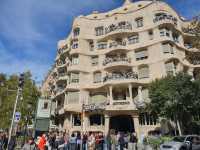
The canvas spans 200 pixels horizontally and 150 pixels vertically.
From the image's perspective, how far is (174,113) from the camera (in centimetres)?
2520

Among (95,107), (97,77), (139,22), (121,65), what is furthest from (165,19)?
(95,107)

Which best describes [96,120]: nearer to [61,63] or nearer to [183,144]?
[61,63]

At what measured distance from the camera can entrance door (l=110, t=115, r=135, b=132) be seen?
34059 mm

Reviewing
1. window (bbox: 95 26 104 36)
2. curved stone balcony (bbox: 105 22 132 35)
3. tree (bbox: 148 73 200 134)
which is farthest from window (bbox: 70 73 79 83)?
tree (bbox: 148 73 200 134)

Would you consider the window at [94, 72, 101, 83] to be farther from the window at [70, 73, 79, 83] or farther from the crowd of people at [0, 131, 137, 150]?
the crowd of people at [0, 131, 137, 150]

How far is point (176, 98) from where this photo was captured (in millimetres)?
24562

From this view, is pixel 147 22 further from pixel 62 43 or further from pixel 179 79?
pixel 62 43

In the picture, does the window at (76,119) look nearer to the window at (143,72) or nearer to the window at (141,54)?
the window at (143,72)

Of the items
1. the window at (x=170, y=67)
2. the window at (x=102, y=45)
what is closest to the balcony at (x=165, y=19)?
the window at (x=170, y=67)

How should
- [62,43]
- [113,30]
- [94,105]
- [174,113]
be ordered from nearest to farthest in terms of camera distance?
[174,113] → [94,105] → [113,30] → [62,43]

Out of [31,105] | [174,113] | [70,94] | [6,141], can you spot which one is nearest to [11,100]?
[31,105]

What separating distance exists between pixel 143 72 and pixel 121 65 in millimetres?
3427

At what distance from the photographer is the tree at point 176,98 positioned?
80.6 feet

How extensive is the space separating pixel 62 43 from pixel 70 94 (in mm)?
14998
